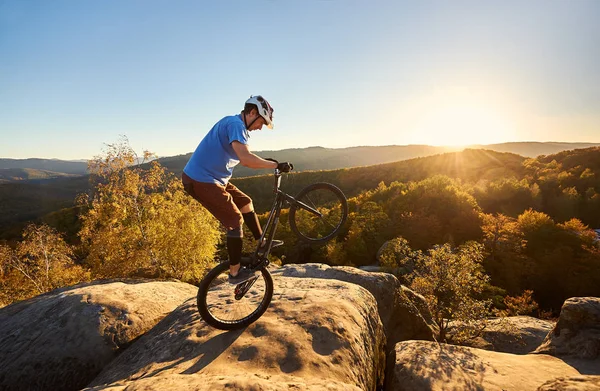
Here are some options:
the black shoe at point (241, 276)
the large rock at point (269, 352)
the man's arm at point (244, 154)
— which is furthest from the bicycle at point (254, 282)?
the man's arm at point (244, 154)

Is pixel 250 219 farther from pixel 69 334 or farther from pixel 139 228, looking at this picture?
pixel 139 228

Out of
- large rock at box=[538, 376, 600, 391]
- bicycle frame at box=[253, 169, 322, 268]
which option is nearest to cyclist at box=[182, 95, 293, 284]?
bicycle frame at box=[253, 169, 322, 268]

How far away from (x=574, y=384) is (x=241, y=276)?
702 centimetres

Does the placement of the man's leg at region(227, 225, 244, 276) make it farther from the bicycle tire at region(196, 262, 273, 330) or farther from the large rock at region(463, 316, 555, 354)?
the large rock at region(463, 316, 555, 354)

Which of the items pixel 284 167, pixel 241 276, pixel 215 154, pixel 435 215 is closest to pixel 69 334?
pixel 241 276

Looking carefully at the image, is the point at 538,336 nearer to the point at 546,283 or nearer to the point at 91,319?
the point at 546,283

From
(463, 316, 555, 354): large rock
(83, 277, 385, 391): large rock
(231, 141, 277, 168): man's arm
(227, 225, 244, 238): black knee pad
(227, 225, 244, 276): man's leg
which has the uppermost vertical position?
(231, 141, 277, 168): man's arm

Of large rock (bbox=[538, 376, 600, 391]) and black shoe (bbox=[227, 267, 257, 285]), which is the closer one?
large rock (bbox=[538, 376, 600, 391])

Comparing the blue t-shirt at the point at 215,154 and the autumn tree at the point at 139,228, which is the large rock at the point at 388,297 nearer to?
the blue t-shirt at the point at 215,154

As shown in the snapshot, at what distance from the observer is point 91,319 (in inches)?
269

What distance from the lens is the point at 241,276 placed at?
5.68 m

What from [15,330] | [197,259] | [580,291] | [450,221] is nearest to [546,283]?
[580,291]

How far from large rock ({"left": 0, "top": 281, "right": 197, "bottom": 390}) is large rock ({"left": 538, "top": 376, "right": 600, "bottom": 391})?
366 inches

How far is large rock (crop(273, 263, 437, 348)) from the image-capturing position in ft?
40.0
